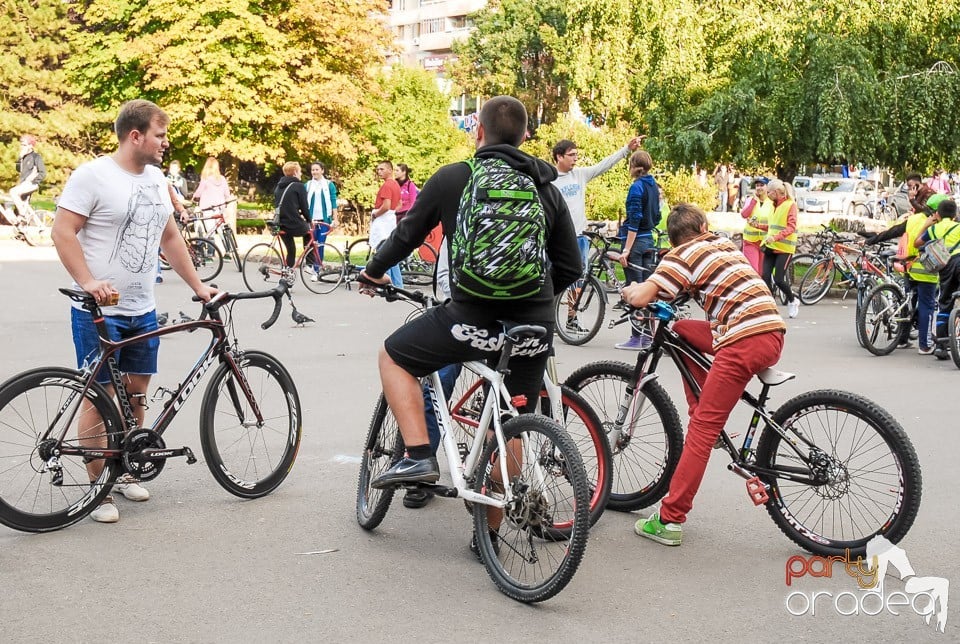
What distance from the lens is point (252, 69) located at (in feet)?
104

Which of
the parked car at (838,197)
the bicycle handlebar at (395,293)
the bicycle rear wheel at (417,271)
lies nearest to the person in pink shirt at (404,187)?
the bicycle rear wheel at (417,271)

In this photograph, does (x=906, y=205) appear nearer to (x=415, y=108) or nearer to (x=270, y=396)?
(x=415, y=108)

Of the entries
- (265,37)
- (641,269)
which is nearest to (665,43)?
(641,269)

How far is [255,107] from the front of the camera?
32031 millimetres

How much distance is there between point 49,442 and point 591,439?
8.08 feet

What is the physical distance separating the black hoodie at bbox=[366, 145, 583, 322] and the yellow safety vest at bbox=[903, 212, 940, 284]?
776 cm

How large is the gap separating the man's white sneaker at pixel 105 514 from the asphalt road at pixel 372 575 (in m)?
0.05

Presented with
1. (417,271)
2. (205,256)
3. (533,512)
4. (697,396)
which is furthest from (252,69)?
(533,512)

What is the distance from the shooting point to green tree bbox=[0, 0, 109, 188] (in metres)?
41.7

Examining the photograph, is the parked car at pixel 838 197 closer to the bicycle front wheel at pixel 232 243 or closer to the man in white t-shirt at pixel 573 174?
the bicycle front wheel at pixel 232 243

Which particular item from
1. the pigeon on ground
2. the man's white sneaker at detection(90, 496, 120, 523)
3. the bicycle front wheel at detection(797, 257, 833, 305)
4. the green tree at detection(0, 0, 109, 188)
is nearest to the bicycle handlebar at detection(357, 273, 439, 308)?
the man's white sneaker at detection(90, 496, 120, 523)

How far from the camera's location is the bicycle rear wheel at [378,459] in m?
5.45

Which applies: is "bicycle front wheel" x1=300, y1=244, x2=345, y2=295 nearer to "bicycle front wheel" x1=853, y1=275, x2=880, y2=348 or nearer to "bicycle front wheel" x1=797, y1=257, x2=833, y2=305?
"bicycle front wheel" x1=797, y1=257, x2=833, y2=305

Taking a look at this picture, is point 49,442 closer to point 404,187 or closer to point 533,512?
point 533,512
